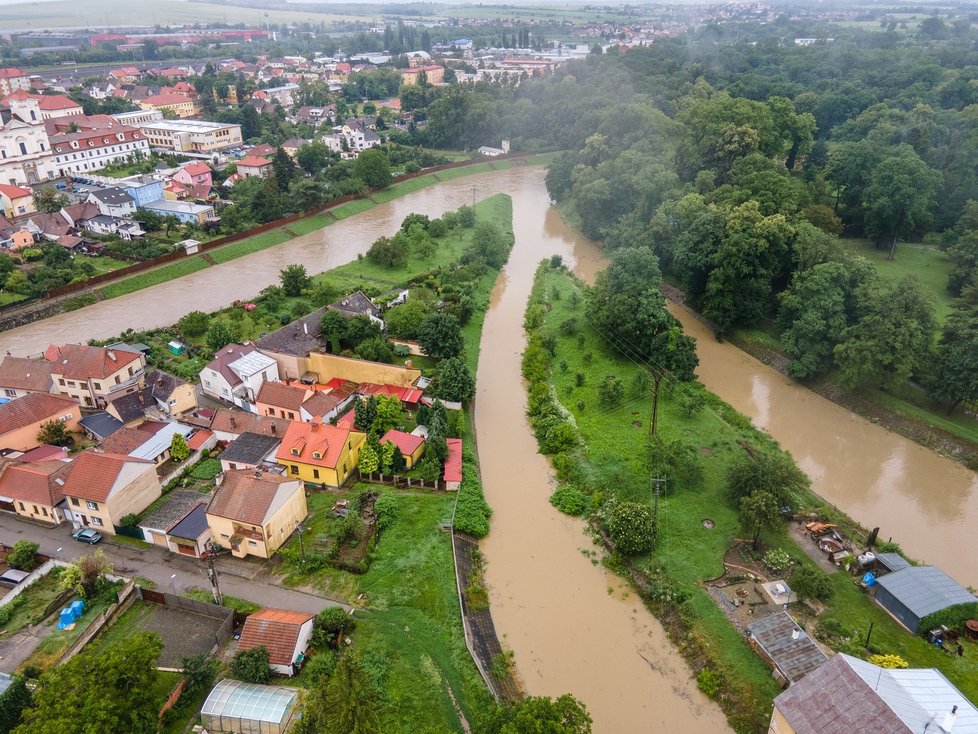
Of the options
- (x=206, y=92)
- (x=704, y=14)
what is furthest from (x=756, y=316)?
(x=704, y=14)

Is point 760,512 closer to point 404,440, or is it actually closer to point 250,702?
point 404,440

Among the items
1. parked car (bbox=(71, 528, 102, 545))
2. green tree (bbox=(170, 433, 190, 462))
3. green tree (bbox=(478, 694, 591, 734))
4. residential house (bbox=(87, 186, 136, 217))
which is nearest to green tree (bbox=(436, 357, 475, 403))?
green tree (bbox=(170, 433, 190, 462))

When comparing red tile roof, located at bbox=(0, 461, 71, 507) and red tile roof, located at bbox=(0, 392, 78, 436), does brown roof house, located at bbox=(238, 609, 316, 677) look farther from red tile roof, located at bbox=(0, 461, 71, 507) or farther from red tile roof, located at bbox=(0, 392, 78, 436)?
red tile roof, located at bbox=(0, 392, 78, 436)

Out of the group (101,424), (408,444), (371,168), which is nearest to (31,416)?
(101,424)

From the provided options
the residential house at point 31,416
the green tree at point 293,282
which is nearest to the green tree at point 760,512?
the residential house at point 31,416

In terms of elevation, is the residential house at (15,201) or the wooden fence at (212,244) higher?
the residential house at (15,201)

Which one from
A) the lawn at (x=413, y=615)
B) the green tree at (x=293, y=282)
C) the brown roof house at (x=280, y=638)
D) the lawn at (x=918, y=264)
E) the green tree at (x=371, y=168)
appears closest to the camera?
the lawn at (x=413, y=615)

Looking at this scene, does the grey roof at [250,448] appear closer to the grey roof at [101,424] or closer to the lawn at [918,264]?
the grey roof at [101,424]
